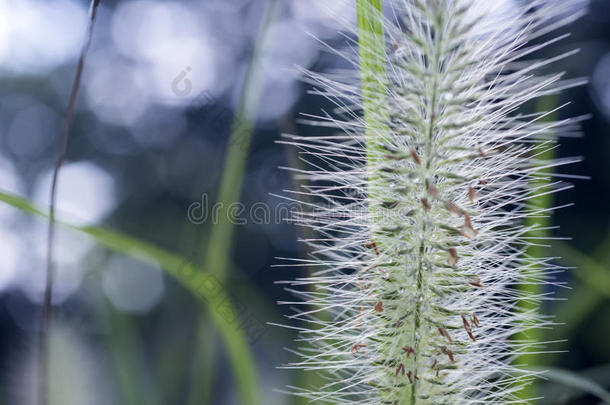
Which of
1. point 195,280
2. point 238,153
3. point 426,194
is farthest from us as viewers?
point 238,153

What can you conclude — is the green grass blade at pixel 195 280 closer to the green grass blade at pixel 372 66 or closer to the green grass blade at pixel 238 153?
the green grass blade at pixel 238 153

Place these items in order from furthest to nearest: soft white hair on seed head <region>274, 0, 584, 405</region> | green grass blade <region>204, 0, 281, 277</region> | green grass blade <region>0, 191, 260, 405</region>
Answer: green grass blade <region>204, 0, 281, 277</region> → green grass blade <region>0, 191, 260, 405</region> → soft white hair on seed head <region>274, 0, 584, 405</region>

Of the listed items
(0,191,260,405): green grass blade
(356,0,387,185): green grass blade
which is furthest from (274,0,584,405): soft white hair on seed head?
(0,191,260,405): green grass blade

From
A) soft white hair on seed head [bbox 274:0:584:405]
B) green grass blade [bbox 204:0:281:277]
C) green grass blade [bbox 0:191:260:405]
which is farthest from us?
green grass blade [bbox 204:0:281:277]

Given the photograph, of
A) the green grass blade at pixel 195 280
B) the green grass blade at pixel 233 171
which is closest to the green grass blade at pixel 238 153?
the green grass blade at pixel 233 171

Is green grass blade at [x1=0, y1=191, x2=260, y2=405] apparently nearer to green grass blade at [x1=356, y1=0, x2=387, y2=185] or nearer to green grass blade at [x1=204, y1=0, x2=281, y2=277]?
green grass blade at [x1=204, y1=0, x2=281, y2=277]

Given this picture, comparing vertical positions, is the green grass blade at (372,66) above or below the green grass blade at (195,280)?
above

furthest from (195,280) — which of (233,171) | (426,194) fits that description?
(426,194)

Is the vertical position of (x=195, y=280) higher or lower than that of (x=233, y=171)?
lower

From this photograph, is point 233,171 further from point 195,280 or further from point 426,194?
point 426,194

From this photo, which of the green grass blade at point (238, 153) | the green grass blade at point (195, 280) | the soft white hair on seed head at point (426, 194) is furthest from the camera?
the green grass blade at point (238, 153)

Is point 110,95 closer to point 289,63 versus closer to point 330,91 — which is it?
point 289,63

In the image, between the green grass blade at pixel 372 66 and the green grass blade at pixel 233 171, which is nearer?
the green grass blade at pixel 372 66
